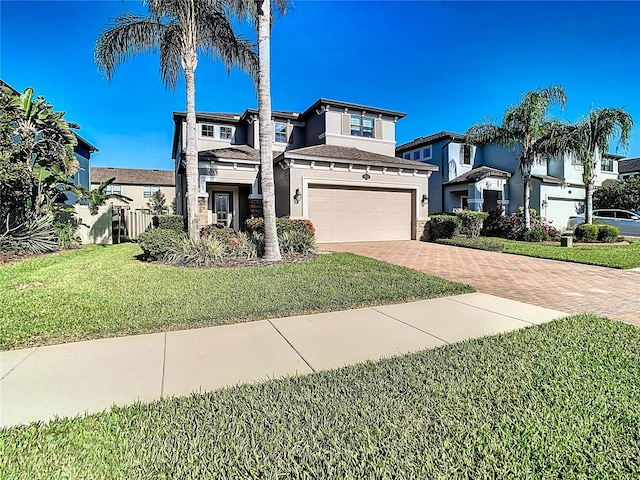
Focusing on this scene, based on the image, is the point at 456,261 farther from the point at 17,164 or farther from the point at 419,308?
the point at 17,164

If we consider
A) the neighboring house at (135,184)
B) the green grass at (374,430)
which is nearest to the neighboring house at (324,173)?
the green grass at (374,430)

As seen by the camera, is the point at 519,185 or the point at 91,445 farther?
the point at 519,185

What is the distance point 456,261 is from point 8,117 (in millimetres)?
15182

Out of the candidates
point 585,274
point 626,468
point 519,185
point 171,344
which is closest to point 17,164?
point 171,344

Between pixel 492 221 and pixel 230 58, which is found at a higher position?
pixel 230 58

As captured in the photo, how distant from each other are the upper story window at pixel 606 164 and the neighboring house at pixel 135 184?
40321 millimetres

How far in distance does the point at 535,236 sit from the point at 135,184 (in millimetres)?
36798

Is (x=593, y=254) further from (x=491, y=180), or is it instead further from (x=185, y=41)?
(x=185, y=41)

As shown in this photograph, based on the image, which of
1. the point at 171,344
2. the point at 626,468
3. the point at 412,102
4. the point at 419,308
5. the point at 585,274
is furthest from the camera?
the point at 412,102

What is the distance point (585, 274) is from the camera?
27.2 ft

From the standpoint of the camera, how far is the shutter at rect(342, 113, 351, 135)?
A: 18.8 m

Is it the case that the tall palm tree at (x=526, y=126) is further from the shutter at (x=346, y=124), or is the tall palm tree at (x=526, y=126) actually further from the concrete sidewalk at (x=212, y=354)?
the concrete sidewalk at (x=212, y=354)

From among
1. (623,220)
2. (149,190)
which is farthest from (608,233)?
(149,190)

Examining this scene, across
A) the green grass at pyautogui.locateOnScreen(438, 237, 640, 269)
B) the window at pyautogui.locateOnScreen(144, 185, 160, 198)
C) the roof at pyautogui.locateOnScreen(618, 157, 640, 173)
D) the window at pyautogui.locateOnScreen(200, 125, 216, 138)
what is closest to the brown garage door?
the green grass at pyautogui.locateOnScreen(438, 237, 640, 269)
